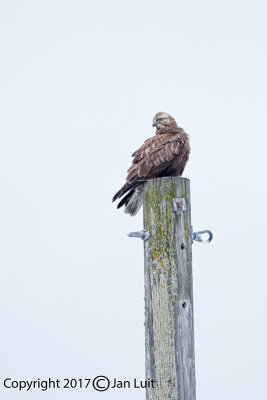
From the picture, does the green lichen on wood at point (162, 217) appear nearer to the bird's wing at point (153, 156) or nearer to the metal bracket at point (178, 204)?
the metal bracket at point (178, 204)

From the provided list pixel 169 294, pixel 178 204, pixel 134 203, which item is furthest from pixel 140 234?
pixel 134 203

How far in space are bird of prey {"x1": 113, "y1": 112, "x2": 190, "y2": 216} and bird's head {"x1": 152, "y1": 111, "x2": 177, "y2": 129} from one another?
334mm

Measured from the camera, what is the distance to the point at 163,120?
705cm

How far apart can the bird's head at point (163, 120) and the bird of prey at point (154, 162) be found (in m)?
0.33

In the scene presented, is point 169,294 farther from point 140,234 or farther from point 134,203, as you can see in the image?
point 134,203

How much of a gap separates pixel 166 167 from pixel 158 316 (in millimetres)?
2593

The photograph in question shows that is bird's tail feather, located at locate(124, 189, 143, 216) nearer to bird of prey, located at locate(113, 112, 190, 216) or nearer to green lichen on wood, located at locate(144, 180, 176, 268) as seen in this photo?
bird of prey, located at locate(113, 112, 190, 216)

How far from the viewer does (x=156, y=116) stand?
7.20 metres

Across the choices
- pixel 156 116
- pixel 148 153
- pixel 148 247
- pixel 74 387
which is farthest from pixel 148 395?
pixel 156 116

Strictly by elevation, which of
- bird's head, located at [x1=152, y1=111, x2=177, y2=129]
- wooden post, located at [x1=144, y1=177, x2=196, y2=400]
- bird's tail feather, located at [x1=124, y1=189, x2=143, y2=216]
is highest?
bird's head, located at [x1=152, y1=111, x2=177, y2=129]

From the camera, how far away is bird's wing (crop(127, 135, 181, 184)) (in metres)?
5.25

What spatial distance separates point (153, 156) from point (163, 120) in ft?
5.31

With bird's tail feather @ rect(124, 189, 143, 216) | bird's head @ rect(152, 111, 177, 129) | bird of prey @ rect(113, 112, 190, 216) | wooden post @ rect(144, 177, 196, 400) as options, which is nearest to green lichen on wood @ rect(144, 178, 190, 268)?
wooden post @ rect(144, 177, 196, 400)

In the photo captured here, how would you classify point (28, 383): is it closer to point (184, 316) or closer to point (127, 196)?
point (127, 196)
